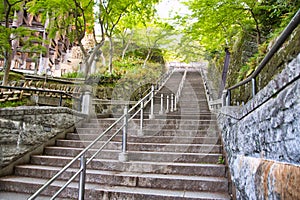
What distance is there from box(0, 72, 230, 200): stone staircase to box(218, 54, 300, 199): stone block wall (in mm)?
1527

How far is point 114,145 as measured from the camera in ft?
17.1

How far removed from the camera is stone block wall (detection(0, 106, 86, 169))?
14.2 ft

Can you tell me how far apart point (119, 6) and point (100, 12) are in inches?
41.5

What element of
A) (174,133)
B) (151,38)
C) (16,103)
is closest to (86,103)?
(16,103)

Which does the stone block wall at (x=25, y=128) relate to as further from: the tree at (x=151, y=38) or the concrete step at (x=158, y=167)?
the tree at (x=151, y=38)

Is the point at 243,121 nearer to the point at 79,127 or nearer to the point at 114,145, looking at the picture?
the point at 114,145

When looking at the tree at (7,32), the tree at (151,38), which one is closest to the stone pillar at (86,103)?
the tree at (7,32)

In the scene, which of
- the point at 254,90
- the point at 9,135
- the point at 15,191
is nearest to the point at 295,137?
the point at 254,90

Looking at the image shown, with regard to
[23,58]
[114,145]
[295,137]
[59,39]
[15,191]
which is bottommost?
[15,191]

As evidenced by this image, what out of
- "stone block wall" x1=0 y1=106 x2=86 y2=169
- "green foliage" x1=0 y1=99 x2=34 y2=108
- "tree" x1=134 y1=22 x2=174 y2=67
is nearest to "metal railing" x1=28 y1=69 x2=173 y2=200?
"stone block wall" x1=0 y1=106 x2=86 y2=169

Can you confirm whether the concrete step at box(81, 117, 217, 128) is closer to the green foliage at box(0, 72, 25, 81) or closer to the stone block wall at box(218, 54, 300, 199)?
the stone block wall at box(218, 54, 300, 199)

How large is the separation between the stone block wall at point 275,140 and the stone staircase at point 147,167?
1.53m

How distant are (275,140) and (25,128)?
452 cm

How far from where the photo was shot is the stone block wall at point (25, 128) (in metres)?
4.32
